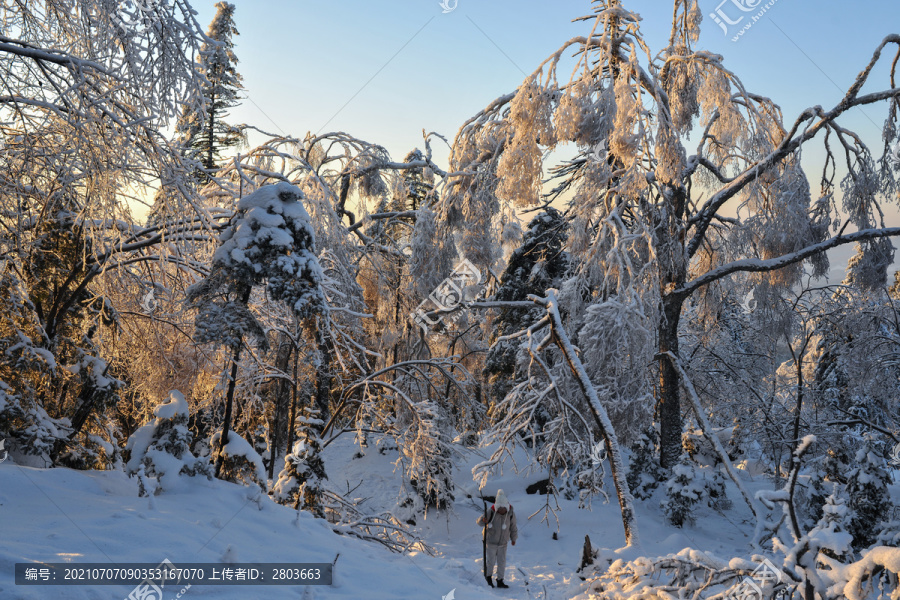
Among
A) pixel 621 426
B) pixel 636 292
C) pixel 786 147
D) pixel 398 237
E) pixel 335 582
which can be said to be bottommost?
pixel 335 582

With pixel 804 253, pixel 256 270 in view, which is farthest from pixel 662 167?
pixel 256 270

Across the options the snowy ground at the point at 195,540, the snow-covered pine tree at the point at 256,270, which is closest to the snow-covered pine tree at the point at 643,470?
the snowy ground at the point at 195,540

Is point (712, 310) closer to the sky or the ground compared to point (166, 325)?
closer to the sky

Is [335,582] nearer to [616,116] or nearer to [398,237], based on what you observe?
[616,116]

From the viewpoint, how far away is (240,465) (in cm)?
666

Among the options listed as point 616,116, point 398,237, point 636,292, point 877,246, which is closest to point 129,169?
point 616,116

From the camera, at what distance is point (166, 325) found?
917 centimetres

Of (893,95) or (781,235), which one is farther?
(781,235)

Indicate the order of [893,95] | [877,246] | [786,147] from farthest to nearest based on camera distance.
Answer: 1. [877,246]
2. [786,147]
3. [893,95]

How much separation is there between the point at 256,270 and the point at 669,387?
1035cm

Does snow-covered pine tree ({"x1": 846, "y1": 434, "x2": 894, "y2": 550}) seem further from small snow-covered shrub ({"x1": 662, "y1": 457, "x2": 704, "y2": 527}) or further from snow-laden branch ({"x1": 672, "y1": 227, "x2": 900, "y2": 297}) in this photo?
snow-laden branch ({"x1": 672, "y1": 227, "x2": 900, "y2": 297})

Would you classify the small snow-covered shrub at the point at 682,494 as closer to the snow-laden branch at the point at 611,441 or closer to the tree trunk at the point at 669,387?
the tree trunk at the point at 669,387

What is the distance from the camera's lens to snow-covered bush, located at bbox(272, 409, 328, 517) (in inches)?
303

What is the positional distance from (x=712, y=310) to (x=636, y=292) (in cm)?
509
